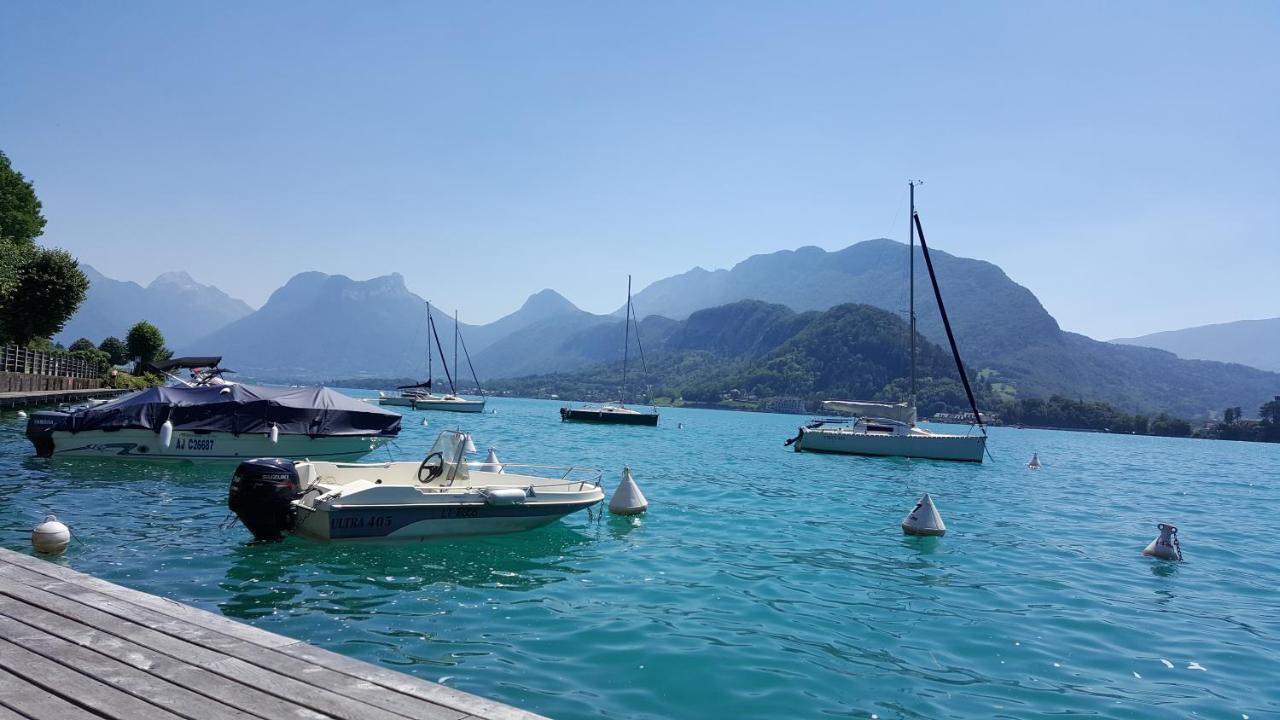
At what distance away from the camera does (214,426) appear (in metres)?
26.0

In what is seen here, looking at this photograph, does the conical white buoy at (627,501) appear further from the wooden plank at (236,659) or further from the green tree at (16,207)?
the green tree at (16,207)

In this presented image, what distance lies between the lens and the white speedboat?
24.5 meters

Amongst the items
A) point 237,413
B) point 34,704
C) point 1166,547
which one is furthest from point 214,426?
point 1166,547

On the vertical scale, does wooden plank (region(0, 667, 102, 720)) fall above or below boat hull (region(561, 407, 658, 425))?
above

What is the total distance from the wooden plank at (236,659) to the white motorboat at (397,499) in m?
6.08

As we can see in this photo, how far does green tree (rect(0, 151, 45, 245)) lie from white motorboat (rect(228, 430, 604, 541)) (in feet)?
175

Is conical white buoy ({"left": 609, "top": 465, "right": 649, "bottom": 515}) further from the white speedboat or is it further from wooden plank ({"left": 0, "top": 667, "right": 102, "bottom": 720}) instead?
wooden plank ({"left": 0, "top": 667, "right": 102, "bottom": 720})

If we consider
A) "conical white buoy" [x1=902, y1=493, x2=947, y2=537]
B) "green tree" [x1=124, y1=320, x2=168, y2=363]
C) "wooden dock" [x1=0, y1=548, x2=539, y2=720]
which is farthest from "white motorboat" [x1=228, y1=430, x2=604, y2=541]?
"green tree" [x1=124, y1=320, x2=168, y2=363]

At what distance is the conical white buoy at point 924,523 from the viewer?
18.6 m

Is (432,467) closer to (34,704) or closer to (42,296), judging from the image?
(34,704)

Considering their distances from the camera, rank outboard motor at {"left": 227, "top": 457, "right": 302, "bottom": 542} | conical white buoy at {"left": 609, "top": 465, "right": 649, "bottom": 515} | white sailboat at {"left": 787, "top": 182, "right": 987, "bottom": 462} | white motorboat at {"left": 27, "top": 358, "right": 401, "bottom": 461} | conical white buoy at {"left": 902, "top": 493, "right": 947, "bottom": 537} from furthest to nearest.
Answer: white sailboat at {"left": 787, "top": 182, "right": 987, "bottom": 462} < white motorboat at {"left": 27, "top": 358, "right": 401, "bottom": 461} < conical white buoy at {"left": 609, "top": 465, "right": 649, "bottom": 515} < conical white buoy at {"left": 902, "top": 493, "right": 947, "bottom": 537} < outboard motor at {"left": 227, "top": 457, "right": 302, "bottom": 542}

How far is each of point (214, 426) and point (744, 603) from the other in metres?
21.3

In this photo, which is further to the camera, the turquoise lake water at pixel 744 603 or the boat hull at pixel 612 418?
the boat hull at pixel 612 418

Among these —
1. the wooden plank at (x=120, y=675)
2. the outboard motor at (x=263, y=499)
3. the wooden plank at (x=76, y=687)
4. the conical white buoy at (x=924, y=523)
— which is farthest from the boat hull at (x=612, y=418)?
the wooden plank at (x=76, y=687)
